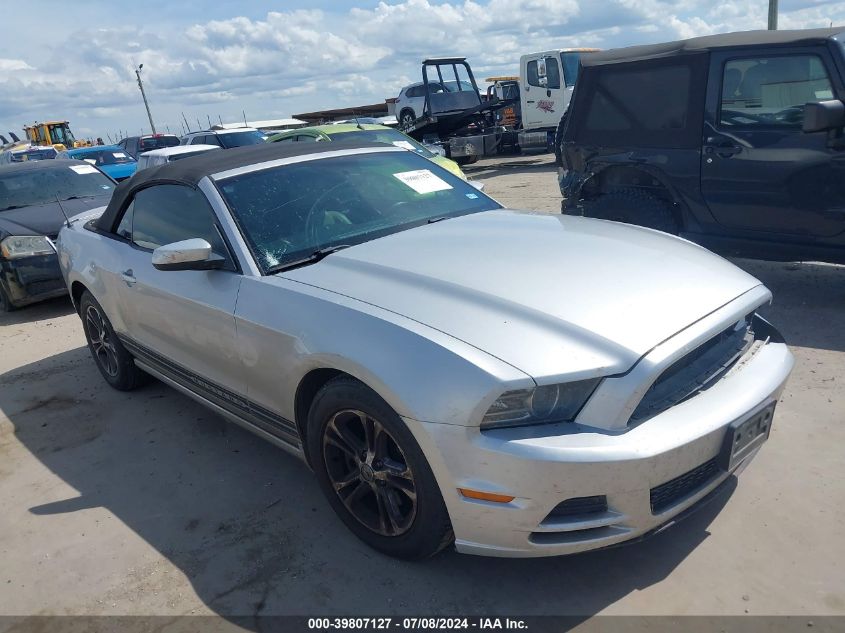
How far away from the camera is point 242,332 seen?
304 cm

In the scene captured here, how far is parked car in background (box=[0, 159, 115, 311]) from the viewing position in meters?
6.91

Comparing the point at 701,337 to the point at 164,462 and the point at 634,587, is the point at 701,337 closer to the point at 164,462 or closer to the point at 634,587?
the point at 634,587

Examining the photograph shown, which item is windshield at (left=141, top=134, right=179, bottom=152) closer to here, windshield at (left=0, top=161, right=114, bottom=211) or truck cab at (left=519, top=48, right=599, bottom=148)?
truck cab at (left=519, top=48, right=599, bottom=148)

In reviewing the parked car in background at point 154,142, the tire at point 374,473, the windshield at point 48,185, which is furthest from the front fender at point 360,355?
the parked car in background at point 154,142

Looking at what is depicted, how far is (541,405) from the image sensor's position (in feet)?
7.23

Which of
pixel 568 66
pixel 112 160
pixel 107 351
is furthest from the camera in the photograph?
pixel 112 160

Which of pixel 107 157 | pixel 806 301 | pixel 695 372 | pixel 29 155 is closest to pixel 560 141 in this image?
pixel 806 301

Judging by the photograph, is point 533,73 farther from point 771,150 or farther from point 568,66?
point 771,150

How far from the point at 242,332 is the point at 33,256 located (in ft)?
16.6

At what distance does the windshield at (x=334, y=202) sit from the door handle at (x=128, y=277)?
1.02 meters

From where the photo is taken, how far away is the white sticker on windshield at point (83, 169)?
27.6 feet

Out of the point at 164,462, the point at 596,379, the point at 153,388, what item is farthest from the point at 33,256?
the point at 596,379

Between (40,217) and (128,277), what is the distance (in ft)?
13.9

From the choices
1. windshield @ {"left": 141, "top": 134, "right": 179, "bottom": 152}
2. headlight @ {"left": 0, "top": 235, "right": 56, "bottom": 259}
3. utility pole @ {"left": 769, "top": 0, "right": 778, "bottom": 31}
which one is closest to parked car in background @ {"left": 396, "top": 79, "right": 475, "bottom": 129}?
windshield @ {"left": 141, "top": 134, "right": 179, "bottom": 152}
